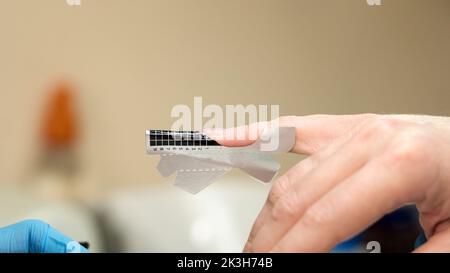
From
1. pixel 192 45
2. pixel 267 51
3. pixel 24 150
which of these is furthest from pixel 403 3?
pixel 24 150

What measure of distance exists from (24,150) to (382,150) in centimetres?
72

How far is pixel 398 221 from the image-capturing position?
26.0 inches

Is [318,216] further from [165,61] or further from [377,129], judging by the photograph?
[165,61]

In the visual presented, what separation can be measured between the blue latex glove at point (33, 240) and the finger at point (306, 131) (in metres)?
0.27

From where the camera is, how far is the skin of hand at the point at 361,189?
0.96 ft

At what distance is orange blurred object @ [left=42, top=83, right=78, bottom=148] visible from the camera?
0.82m

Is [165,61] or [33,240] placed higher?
[165,61]

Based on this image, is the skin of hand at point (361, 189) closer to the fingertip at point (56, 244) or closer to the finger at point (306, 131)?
the finger at point (306, 131)

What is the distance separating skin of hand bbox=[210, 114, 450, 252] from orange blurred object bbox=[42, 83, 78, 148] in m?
0.58

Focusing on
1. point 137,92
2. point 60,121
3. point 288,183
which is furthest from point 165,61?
point 288,183

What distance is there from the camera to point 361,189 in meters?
0.29

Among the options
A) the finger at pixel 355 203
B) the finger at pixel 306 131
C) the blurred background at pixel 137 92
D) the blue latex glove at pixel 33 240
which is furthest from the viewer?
the blurred background at pixel 137 92

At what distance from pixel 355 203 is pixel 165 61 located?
0.63 metres

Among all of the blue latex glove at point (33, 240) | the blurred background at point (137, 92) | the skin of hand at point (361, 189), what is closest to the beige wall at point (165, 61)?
the blurred background at point (137, 92)
